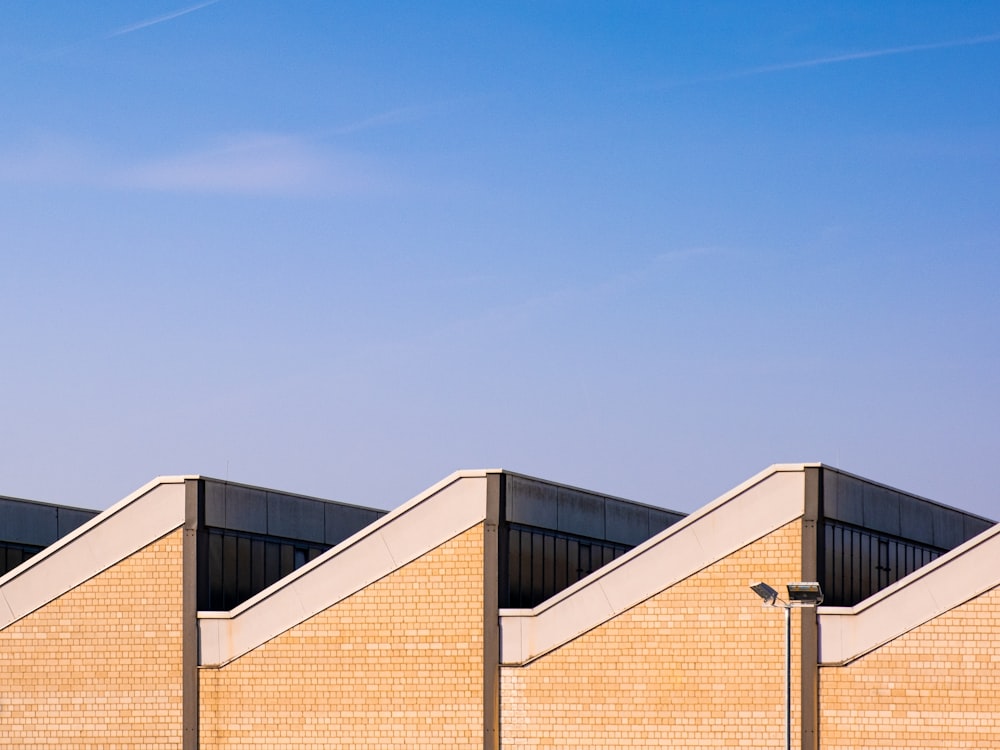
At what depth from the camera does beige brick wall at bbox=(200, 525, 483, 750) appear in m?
33.9

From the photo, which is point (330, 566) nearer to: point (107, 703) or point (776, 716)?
point (107, 703)

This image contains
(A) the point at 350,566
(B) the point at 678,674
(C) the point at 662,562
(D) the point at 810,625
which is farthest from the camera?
(A) the point at 350,566

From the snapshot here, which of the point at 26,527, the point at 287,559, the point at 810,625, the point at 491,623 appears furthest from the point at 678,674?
the point at 26,527

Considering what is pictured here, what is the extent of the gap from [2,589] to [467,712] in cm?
1135

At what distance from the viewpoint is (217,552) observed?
1430 inches

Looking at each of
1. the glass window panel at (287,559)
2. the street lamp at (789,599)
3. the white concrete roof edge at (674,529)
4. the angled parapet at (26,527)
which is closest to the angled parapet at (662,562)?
the white concrete roof edge at (674,529)

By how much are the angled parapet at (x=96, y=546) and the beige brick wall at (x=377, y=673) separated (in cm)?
352

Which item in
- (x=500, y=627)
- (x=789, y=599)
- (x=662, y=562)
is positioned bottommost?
(x=500, y=627)

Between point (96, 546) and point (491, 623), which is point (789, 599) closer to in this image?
point (491, 623)

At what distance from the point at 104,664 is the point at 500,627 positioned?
362 inches

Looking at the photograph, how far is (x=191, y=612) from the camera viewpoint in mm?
35406

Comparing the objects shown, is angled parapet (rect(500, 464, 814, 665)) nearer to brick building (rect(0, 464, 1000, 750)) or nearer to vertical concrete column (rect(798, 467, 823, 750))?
brick building (rect(0, 464, 1000, 750))

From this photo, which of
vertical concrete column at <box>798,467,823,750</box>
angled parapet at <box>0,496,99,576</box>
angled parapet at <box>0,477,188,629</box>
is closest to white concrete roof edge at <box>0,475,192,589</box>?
angled parapet at <box>0,477,188,629</box>

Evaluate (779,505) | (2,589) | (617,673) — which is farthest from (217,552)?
(779,505)
